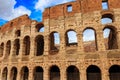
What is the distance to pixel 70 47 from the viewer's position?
60.1 ft

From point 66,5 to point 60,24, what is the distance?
256 centimetres

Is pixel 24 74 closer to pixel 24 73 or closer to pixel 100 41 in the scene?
pixel 24 73

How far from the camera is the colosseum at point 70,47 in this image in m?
15.7

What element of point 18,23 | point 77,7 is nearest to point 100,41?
point 77,7

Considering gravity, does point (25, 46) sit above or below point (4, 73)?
above

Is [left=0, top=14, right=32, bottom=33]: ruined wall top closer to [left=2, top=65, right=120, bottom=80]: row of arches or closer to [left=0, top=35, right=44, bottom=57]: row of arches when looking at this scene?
[left=0, top=35, right=44, bottom=57]: row of arches

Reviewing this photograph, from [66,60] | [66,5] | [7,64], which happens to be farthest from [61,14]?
[7,64]

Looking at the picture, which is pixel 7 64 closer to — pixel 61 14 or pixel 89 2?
pixel 61 14

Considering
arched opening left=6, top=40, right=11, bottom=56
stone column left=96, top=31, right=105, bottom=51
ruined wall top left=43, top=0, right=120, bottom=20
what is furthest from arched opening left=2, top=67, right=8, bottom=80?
stone column left=96, top=31, right=105, bottom=51

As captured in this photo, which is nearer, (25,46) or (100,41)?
(100,41)

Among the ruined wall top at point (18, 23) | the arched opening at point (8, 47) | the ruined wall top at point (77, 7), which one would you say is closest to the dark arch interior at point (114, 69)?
the ruined wall top at point (77, 7)

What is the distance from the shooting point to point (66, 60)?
16.7 metres

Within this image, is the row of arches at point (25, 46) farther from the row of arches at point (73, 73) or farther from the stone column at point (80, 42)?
the stone column at point (80, 42)

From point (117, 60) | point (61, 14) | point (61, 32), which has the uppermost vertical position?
point (61, 14)
